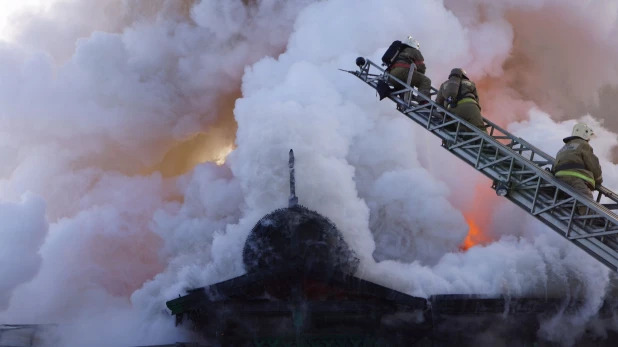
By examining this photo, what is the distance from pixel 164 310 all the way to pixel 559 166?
11350 mm

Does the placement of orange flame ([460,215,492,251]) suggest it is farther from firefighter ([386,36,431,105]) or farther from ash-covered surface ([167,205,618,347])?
firefighter ([386,36,431,105])

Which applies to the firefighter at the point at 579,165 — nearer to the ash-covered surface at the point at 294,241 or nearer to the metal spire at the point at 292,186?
the ash-covered surface at the point at 294,241

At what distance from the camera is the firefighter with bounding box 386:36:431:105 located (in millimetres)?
10273

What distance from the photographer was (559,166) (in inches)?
329

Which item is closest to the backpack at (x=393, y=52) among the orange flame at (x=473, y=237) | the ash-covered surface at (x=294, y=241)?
the ash-covered surface at (x=294, y=241)

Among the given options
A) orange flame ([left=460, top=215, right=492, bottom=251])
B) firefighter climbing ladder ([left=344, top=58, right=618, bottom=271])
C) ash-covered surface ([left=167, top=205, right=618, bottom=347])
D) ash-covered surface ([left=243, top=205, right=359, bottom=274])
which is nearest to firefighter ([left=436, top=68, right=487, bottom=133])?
firefighter climbing ladder ([left=344, top=58, right=618, bottom=271])

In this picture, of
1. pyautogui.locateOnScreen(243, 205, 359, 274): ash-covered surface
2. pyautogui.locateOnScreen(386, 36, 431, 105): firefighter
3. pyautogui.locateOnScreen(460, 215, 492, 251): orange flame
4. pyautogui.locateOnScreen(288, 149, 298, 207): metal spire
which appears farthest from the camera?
pyautogui.locateOnScreen(460, 215, 492, 251): orange flame

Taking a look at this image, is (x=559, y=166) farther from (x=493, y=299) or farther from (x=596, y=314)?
(x=596, y=314)

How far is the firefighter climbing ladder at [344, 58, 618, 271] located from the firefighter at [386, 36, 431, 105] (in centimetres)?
22

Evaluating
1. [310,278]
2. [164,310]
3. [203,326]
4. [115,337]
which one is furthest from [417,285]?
[115,337]

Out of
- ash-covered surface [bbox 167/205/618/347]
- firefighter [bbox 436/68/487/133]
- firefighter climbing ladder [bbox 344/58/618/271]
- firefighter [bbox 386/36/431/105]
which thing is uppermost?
firefighter [bbox 386/36/431/105]

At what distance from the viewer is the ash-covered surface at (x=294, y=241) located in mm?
15297

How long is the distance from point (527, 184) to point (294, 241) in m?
7.95

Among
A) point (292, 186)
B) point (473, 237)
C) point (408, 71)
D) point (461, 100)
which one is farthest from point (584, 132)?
point (473, 237)
